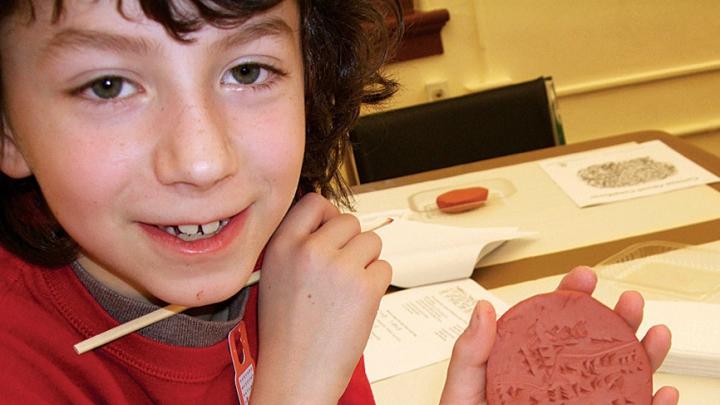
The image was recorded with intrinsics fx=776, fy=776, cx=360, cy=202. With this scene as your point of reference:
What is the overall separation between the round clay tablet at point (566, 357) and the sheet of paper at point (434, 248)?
1.24 ft

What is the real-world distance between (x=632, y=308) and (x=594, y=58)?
209 cm

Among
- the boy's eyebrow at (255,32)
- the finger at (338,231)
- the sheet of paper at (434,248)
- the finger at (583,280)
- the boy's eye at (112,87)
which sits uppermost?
the boy's eyebrow at (255,32)

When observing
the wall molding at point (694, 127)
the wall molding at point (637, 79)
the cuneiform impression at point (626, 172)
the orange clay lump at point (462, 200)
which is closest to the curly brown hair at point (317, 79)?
the orange clay lump at point (462, 200)

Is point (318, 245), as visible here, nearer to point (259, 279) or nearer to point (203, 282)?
point (259, 279)

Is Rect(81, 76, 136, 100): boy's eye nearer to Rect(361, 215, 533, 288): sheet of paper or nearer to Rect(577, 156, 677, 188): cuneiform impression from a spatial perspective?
Rect(361, 215, 533, 288): sheet of paper

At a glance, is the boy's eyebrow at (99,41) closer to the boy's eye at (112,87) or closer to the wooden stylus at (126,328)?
the boy's eye at (112,87)

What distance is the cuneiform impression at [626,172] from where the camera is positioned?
145 centimetres

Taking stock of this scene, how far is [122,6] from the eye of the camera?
2.09 ft

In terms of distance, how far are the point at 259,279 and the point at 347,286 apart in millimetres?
113

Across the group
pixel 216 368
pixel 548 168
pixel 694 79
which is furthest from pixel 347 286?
pixel 694 79

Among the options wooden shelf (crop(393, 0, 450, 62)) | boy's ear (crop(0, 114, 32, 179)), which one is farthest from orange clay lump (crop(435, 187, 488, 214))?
wooden shelf (crop(393, 0, 450, 62))

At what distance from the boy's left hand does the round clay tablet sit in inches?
0.5

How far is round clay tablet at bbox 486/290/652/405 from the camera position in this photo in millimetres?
779

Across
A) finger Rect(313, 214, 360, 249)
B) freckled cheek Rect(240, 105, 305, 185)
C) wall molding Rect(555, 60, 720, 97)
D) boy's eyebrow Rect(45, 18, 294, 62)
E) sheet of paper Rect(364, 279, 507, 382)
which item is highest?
boy's eyebrow Rect(45, 18, 294, 62)
